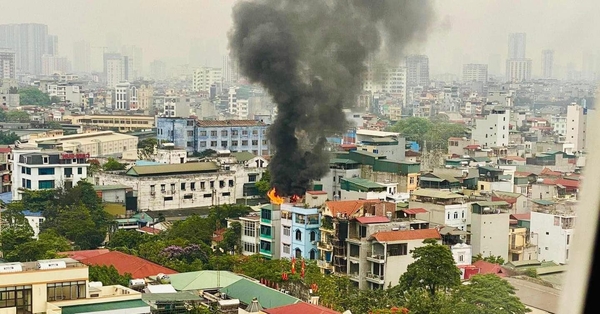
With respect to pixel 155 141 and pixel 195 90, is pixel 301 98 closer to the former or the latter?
pixel 155 141

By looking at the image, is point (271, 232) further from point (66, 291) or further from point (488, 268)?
point (66, 291)

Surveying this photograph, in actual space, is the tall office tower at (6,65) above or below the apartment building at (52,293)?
above

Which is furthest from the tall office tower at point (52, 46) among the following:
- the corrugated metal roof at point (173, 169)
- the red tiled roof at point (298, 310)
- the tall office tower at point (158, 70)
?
the red tiled roof at point (298, 310)

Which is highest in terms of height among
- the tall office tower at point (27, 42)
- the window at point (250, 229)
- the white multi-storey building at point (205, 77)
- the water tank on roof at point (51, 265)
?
the tall office tower at point (27, 42)

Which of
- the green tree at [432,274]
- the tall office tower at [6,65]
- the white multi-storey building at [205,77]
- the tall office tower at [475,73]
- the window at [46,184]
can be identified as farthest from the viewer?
the tall office tower at [6,65]

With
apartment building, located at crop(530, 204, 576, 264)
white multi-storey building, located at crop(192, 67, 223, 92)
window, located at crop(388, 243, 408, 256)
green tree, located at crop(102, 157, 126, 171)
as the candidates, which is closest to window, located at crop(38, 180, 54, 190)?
green tree, located at crop(102, 157, 126, 171)

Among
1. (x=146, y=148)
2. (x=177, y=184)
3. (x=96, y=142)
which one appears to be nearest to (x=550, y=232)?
(x=177, y=184)

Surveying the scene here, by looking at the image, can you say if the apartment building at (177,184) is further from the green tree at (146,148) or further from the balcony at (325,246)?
the balcony at (325,246)
